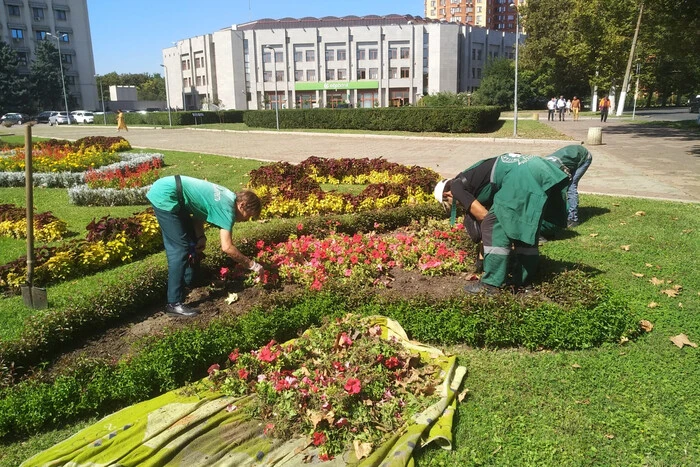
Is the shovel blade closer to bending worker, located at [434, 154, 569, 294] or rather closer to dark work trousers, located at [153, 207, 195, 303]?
dark work trousers, located at [153, 207, 195, 303]

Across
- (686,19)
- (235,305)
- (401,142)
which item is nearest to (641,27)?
(686,19)

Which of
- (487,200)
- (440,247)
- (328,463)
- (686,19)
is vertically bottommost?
(328,463)

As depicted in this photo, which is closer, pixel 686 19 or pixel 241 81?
pixel 686 19

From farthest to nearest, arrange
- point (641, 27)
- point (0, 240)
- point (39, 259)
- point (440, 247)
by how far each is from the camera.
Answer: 1. point (641, 27)
2. point (0, 240)
3. point (440, 247)
4. point (39, 259)

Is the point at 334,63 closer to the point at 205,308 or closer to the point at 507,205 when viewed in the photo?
the point at 205,308

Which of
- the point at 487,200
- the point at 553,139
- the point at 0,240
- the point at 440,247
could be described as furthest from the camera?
the point at 553,139

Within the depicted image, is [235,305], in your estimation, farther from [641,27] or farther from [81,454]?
[641,27]

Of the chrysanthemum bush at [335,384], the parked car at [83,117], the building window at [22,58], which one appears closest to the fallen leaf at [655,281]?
the chrysanthemum bush at [335,384]

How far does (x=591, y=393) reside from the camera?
370 centimetres

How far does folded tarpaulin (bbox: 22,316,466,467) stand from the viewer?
311 centimetres

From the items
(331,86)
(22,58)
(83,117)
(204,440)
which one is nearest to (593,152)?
(204,440)

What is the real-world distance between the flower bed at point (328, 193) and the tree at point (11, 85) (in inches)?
2649

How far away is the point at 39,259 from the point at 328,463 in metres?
4.12

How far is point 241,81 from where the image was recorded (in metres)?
78.9
